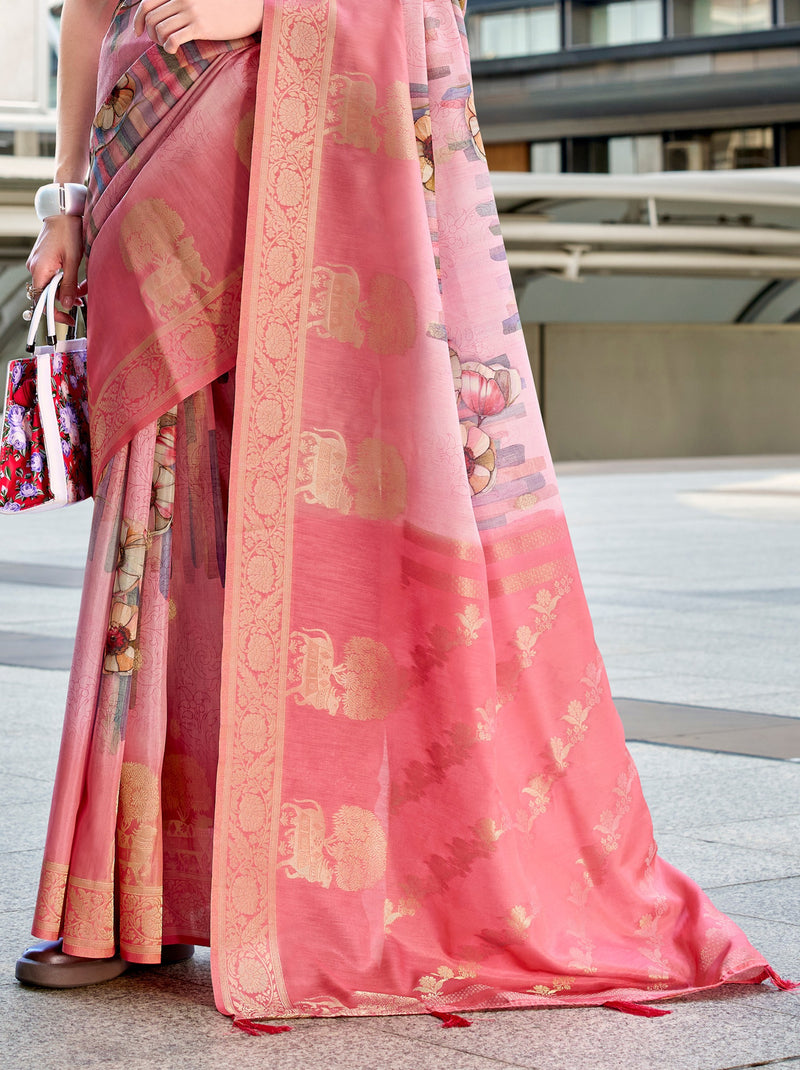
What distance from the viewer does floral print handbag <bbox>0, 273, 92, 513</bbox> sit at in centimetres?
265

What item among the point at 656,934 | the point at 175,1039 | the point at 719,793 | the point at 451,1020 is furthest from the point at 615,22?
the point at 175,1039

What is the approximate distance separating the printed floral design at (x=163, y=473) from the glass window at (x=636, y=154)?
3332 cm

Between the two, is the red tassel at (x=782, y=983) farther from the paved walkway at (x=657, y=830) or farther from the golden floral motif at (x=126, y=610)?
the golden floral motif at (x=126, y=610)

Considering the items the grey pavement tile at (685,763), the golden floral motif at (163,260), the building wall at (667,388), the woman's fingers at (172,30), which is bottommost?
the grey pavement tile at (685,763)

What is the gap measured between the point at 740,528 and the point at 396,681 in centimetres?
1035

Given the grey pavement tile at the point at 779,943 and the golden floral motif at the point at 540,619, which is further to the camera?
the golden floral motif at the point at 540,619

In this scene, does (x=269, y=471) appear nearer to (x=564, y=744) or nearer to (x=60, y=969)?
(x=564, y=744)

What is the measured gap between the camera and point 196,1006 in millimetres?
2512

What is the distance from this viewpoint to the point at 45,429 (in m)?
2.65

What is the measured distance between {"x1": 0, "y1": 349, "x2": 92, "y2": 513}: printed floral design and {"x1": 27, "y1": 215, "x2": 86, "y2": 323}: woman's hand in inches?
4.5

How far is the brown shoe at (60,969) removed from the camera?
8.50 ft

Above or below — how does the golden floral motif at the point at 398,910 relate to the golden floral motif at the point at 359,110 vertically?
below

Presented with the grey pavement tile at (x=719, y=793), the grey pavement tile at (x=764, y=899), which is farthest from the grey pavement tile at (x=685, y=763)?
the grey pavement tile at (x=764, y=899)

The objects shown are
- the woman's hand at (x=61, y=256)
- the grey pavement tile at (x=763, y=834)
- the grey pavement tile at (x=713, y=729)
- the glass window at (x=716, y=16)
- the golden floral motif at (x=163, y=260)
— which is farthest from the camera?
the glass window at (x=716, y=16)
